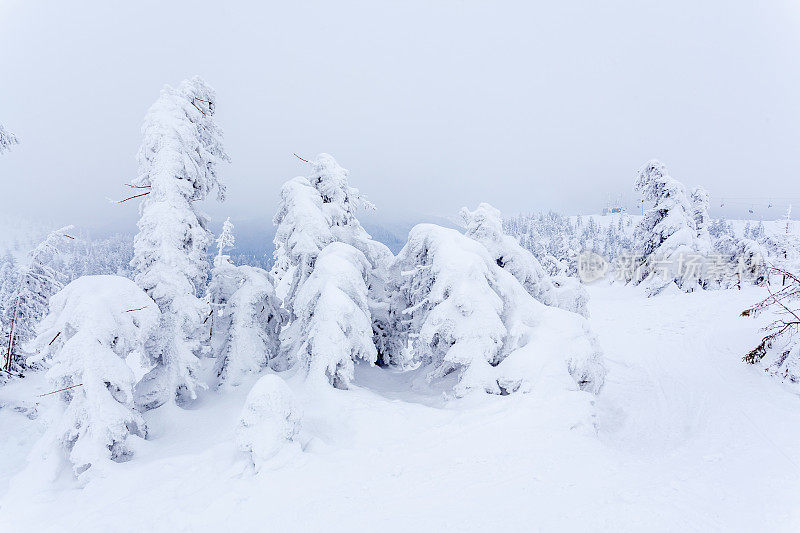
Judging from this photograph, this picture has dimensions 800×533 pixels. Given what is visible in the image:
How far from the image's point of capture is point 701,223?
35.7 metres

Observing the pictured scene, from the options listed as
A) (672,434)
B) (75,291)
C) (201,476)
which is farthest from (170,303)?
(672,434)

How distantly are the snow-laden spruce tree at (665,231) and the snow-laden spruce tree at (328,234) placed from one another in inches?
987

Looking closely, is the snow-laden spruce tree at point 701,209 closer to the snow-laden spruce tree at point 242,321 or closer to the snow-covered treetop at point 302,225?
the snow-covered treetop at point 302,225

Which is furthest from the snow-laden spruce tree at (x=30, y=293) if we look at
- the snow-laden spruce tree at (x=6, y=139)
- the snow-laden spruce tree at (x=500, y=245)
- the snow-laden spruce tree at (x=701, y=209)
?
the snow-laden spruce tree at (x=701, y=209)

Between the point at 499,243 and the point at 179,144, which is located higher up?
the point at 179,144

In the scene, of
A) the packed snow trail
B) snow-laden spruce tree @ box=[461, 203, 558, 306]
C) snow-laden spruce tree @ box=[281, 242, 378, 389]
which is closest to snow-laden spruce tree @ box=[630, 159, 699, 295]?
the packed snow trail

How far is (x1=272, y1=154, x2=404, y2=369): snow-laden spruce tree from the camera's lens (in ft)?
40.9

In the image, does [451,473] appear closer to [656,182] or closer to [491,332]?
[491,332]

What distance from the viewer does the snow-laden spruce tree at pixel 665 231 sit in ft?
89.9

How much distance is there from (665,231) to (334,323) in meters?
30.3

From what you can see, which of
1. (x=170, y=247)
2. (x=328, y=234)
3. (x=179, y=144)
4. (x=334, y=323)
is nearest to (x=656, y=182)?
(x=328, y=234)

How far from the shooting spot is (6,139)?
9.18 metres

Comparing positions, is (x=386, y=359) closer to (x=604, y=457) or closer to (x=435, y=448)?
(x=435, y=448)

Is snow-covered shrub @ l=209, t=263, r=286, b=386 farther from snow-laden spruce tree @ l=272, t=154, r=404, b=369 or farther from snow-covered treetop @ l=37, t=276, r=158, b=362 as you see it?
snow-covered treetop @ l=37, t=276, r=158, b=362
